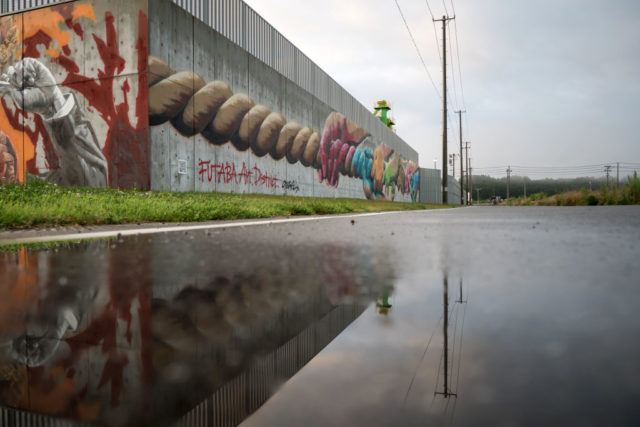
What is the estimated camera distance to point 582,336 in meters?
1.22

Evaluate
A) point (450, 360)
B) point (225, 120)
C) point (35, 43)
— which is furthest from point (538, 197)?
point (450, 360)

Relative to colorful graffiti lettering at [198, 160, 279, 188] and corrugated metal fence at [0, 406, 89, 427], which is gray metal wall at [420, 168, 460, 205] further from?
corrugated metal fence at [0, 406, 89, 427]

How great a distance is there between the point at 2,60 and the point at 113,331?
19329 millimetres

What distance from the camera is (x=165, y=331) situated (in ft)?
4.38

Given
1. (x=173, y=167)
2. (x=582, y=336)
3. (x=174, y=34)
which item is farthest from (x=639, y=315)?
(x=174, y=34)

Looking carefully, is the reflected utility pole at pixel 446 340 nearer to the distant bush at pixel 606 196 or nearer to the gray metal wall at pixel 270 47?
the gray metal wall at pixel 270 47

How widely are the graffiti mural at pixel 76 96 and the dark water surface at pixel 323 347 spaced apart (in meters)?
12.7

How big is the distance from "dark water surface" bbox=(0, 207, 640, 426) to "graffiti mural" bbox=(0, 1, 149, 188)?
12.7 metres

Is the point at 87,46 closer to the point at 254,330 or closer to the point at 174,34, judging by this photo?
the point at 174,34

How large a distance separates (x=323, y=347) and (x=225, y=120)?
56.4 ft

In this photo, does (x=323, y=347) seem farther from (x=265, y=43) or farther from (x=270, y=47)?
(x=270, y=47)
